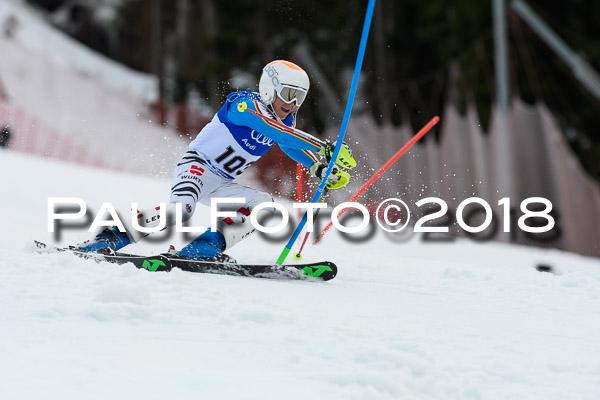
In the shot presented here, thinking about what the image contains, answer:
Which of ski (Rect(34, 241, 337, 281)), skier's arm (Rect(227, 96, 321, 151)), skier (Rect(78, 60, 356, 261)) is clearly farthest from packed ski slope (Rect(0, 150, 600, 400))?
skier's arm (Rect(227, 96, 321, 151))

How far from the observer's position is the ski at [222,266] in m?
4.76

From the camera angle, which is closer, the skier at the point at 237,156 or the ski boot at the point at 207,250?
the skier at the point at 237,156

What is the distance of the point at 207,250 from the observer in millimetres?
5141

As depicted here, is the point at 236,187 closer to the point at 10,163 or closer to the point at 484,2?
the point at 10,163

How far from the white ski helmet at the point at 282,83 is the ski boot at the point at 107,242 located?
1.21m

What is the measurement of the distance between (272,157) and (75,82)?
1893 centimetres

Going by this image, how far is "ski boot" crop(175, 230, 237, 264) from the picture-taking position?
5.12 meters

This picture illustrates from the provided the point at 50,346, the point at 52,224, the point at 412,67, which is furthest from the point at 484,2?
the point at 50,346

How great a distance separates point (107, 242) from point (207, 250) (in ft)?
1.99

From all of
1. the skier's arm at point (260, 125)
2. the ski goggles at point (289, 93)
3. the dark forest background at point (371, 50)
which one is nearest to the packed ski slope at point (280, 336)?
the skier's arm at point (260, 125)

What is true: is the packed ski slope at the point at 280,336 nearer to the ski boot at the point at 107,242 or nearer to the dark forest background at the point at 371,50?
the ski boot at the point at 107,242

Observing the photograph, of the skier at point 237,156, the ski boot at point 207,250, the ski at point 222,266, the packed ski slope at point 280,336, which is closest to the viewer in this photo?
the packed ski slope at point 280,336

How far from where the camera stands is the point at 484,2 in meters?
18.3

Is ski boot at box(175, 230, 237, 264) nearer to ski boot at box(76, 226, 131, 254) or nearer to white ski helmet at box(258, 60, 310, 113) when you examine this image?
ski boot at box(76, 226, 131, 254)
